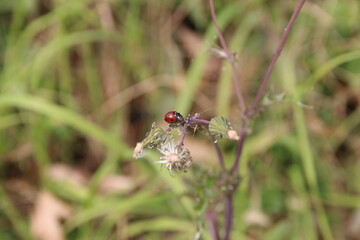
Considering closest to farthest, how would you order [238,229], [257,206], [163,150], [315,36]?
[163,150] < [238,229] < [257,206] < [315,36]

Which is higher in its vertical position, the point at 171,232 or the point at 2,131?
the point at 2,131

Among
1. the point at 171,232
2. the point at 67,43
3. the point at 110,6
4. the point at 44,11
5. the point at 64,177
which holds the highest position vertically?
the point at 44,11

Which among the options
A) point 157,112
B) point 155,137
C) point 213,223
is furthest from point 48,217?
point 155,137

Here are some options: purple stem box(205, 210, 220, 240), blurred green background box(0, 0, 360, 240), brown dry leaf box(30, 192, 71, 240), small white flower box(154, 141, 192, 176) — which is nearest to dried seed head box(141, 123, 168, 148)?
small white flower box(154, 141, 192, 176)

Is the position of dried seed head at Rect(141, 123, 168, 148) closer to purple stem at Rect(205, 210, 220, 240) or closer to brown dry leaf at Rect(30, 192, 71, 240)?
purple stem at Rect(205, 210, 220, 240)

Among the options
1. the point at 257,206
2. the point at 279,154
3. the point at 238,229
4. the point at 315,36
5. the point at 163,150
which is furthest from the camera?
the point at 315,36

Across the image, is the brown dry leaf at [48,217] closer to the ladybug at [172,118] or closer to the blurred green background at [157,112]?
the blurred green background at [157,112]

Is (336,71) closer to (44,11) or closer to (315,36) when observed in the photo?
(315,36)

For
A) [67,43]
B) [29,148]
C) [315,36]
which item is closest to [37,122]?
[29,148]

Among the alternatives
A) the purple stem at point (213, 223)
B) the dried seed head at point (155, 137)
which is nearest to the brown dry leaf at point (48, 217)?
the purple stem at point (213, 223)
